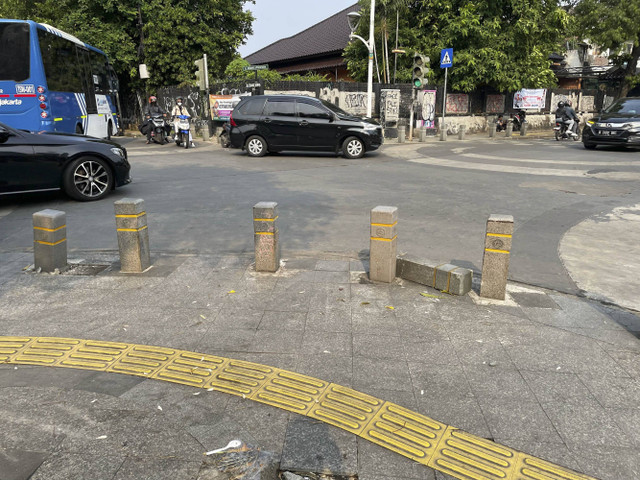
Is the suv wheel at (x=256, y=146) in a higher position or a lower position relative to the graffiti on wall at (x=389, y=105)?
lower

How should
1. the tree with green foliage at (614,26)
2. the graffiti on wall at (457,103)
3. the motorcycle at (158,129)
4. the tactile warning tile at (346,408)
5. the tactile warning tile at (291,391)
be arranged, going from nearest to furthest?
the tactile warning tile at (346,408)
the tactile warning tile at (291,391)
the motorcycle at (158,129)
the graffiti on wall at (457,103)
the tree with green foliage at (614,26)

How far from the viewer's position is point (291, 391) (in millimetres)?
3211

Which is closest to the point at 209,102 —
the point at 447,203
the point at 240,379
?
the point at 447,203

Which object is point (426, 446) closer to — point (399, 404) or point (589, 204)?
point (399, 404)

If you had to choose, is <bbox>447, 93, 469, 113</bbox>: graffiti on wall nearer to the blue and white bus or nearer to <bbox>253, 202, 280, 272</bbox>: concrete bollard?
the blue and white bus

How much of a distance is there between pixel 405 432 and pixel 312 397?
0.63 meters

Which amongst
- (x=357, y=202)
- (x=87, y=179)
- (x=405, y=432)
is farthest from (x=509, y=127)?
(x=405, y=432)

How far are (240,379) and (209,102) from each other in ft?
65.4

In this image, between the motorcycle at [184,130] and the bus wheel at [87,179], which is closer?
the bus wheel at [87,179]

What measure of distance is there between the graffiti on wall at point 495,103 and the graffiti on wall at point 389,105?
22.0 feet

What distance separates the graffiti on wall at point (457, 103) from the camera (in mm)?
A: 24641

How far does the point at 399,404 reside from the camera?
309 cm

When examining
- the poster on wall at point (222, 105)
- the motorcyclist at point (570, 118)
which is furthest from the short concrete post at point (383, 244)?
the motorcyclist at point (570, 118)

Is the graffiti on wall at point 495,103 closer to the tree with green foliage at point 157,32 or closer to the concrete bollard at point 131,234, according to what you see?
the tree with green foliage at point 157,32
